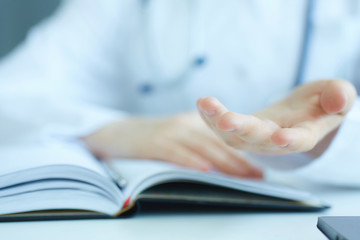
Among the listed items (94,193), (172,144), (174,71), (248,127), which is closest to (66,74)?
(174,71)

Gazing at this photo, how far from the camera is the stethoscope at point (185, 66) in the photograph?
68cm

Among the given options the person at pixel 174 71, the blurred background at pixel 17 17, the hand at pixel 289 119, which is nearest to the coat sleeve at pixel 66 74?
the person at pixel 174 71

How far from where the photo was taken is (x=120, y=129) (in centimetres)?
64

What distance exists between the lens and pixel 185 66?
0.75m

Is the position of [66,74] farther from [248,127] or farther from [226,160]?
[248,127]

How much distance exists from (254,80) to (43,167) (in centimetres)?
50

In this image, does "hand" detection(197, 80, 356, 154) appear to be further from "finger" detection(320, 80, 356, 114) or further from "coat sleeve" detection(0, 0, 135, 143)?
"coat sleeve" detection(0, 0, 135, 143)

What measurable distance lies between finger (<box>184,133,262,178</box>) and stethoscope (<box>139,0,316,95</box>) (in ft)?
0.78

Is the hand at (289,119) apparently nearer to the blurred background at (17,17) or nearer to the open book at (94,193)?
the open book at (94,193)

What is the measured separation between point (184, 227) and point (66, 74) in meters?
0.59

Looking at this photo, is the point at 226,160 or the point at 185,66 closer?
the point at 226,160

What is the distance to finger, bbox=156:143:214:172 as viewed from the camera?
504mm

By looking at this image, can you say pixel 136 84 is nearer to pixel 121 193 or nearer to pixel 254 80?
pixel 254 80

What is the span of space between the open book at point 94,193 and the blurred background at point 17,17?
3.75 feet
